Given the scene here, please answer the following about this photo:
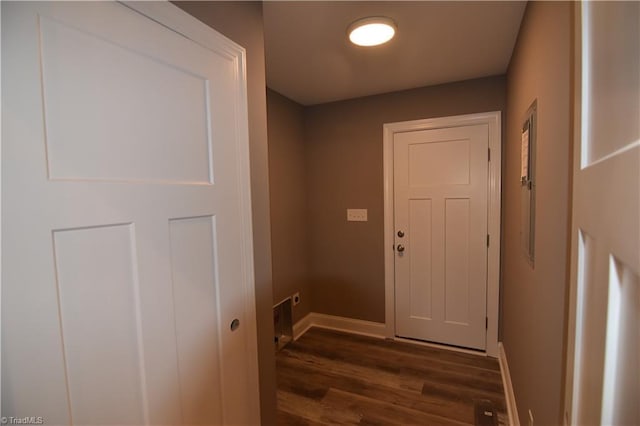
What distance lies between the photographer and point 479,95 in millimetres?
2410

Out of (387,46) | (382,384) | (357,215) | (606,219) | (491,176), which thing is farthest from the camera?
(357,215)

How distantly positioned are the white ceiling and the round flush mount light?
33 millimetres

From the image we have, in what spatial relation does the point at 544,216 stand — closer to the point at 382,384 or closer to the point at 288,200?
the point at 382,384

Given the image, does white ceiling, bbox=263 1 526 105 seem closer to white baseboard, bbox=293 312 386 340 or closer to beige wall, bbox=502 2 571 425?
beige wall, bbox=502 2 571 425

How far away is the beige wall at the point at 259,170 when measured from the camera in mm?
1269

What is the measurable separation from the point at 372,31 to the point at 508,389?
2.50 m

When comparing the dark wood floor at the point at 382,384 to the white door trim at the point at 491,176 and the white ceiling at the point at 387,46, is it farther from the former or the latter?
the white ceiling at the point at 387,46

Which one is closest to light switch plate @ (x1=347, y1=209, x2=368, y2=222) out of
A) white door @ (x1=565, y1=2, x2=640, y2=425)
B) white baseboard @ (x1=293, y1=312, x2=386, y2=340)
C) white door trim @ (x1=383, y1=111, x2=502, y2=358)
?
white door trim @ (x1=383, y1=111, x2=502, y2=358)

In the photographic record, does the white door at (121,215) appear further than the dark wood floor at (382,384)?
No

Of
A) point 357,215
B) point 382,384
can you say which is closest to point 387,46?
point 357,215

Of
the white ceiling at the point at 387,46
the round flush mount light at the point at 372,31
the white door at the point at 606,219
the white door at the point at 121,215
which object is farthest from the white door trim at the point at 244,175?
the white door at the point at 606,219

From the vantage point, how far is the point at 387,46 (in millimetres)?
1846

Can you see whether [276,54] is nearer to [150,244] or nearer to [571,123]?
[150,244]

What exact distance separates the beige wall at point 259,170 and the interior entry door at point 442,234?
1693 mm
